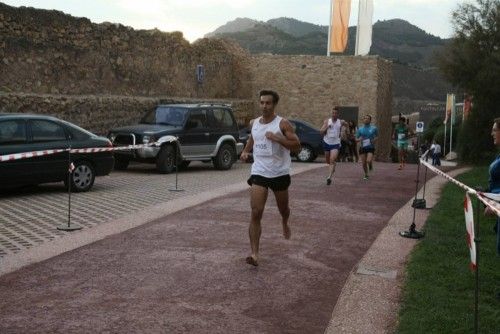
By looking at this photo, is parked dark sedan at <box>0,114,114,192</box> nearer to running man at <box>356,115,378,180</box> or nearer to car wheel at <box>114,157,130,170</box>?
car wheel at <box>114,157,130,170</box>

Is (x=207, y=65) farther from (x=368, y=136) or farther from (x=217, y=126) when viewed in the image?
(x=368, y=136)

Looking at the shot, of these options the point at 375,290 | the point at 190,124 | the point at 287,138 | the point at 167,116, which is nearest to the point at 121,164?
the point at 167,116

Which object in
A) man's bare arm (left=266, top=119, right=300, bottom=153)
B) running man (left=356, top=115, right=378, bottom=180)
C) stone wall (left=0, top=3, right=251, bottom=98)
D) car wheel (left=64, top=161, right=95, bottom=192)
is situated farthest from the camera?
stone wall (left=0, top=3, right=251, bottom=98)

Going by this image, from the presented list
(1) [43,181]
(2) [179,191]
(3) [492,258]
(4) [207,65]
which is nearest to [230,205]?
(2) [179,191]

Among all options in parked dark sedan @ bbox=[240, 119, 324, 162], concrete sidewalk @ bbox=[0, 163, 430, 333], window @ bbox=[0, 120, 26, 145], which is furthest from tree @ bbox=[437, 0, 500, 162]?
window @ bbox=[0, 120, 26, 145]

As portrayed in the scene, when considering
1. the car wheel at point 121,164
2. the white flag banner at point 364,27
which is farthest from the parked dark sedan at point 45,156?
the white flag banner at point 364,27

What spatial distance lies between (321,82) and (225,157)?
1347 centimetres

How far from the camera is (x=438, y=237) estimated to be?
7.91 meters

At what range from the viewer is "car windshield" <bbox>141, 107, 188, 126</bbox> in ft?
55.9

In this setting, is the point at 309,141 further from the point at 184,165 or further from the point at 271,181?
the point at 271,181

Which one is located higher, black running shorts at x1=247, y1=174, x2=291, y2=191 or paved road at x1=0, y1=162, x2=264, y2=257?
black running shorts at x1=247, y1=174, x2=291, y2=191

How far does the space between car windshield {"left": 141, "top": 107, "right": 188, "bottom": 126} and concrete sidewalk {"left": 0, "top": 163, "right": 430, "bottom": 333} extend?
24.8 ft

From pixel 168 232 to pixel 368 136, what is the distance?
26.1 ft

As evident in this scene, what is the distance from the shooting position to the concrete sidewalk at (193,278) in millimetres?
4668
